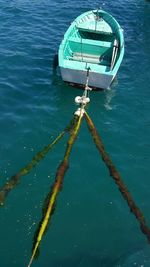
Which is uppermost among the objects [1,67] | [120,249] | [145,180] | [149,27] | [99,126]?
[149,27]

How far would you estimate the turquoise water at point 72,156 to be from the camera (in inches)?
551

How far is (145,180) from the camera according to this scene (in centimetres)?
1680

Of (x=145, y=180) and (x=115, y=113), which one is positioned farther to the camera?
(x=115, y=113)

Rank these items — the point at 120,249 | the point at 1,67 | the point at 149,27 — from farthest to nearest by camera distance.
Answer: the point at 149,27 → the point at 1,67 → the point at 120,249

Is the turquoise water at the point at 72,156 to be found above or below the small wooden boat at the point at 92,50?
below

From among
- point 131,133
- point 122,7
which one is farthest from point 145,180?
point 122,7

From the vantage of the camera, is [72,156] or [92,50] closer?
[72,156]

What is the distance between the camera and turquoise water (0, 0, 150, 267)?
14.0 meters

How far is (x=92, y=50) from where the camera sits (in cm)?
2472

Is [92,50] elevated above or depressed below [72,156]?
above

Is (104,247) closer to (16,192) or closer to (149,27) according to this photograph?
(16,192)

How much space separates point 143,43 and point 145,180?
1472 centimetres

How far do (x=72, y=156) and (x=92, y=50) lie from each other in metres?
9.55

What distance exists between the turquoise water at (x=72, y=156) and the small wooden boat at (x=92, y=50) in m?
1.26
